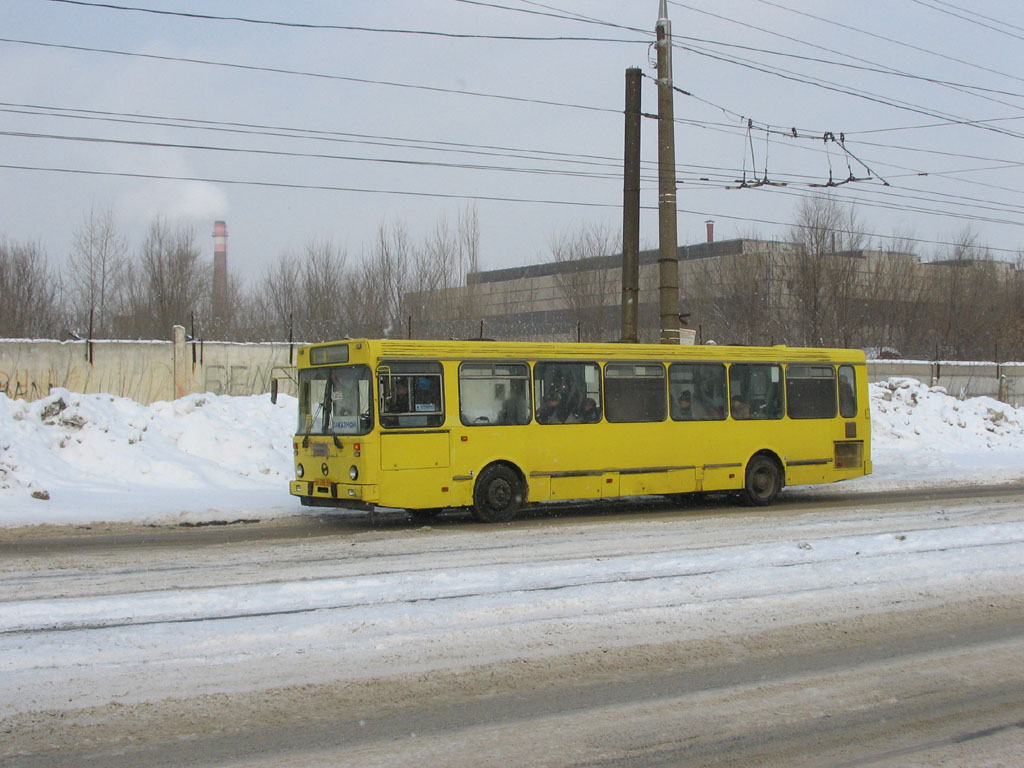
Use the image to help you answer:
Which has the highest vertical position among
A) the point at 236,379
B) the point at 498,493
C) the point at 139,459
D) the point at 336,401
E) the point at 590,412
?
the point at 236,379

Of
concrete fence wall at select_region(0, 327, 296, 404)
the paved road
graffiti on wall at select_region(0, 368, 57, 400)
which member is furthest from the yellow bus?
graffiti on wall at select_region(0, 368, 57, 400)

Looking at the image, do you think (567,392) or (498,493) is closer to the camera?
(498,493)

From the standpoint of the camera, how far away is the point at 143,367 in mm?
24219

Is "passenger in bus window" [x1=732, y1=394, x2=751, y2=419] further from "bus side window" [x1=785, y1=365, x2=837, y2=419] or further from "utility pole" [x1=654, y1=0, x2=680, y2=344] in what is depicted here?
"utility pole" [x1=654, y1=0, x2=680, y2=344]

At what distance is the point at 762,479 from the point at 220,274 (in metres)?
39.7

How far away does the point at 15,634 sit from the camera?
7.49 meters

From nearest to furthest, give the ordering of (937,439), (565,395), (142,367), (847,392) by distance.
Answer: (565,395) < (847,392) < (142,367) < (937,439)

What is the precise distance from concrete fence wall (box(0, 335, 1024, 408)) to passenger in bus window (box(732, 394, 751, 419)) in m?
9.76

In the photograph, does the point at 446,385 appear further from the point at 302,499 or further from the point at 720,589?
the point at 720,589

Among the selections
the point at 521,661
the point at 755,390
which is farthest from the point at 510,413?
the point at 521,661

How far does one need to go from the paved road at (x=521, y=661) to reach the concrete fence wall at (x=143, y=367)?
12261mm

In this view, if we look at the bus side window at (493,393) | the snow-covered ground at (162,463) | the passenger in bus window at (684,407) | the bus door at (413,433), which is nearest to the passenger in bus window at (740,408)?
the passenger in bus window at (684,407)

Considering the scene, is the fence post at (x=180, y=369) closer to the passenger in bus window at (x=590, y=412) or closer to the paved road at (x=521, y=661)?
the passenger in bus window at (x=590, y=412)

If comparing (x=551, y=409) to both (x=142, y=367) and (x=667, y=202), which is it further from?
(x=142, y=367)
